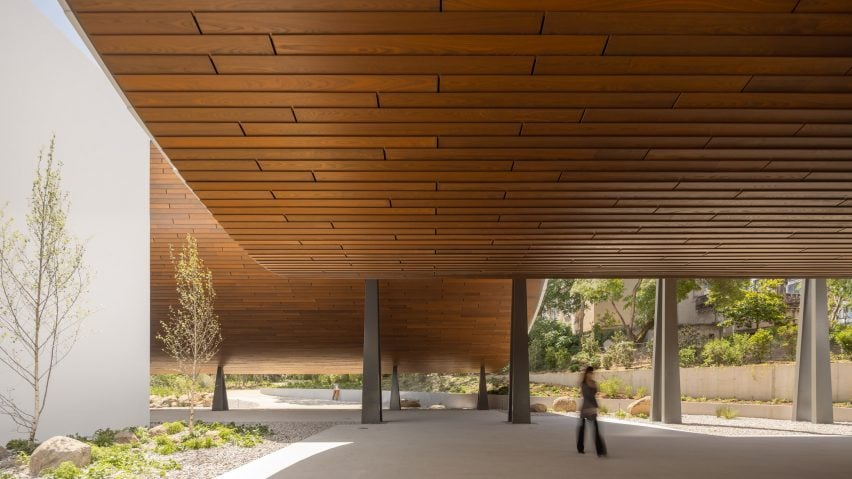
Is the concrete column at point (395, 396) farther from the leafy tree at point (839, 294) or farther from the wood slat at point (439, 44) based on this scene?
the wood slat at point (439, 44)

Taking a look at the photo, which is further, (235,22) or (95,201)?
(95,201)

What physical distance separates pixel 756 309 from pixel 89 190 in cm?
2401

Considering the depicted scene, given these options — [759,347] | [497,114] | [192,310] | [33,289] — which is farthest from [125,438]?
[759,347]

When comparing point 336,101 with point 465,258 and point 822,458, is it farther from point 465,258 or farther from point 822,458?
point 822,458

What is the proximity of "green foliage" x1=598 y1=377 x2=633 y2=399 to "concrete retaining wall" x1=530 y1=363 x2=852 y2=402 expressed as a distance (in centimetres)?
43

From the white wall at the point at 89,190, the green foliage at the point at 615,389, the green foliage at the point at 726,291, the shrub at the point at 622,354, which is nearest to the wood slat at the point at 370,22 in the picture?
the white wall at the point at 89,190

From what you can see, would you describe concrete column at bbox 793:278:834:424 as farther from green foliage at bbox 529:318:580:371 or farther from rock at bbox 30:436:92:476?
green foliage at bbox 529:318:580:371

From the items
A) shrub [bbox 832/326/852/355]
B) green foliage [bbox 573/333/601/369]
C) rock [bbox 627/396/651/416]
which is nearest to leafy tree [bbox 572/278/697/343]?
green foliage [bbox 573/333/601/369]

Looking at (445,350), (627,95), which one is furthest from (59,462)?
(445,350)

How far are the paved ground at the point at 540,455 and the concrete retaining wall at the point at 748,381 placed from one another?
6978 mm

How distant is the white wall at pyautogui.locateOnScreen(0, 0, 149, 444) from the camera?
34.0ft

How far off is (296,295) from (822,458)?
12.1 meters

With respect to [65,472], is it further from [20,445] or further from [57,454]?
[20,445]

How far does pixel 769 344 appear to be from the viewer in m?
25.5
